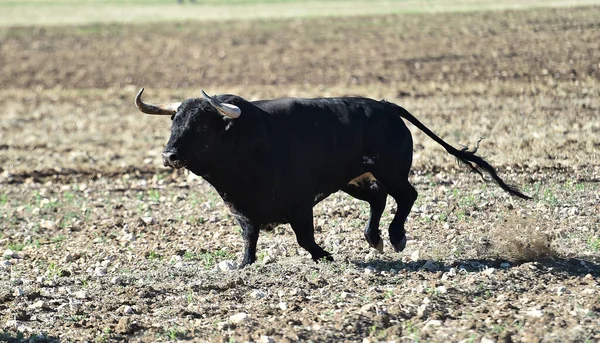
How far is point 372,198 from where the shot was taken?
11.6m

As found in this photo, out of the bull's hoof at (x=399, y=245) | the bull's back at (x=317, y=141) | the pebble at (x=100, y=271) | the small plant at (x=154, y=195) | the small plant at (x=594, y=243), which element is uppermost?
the bull's back at (x=317, y=141)

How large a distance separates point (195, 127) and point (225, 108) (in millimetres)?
367

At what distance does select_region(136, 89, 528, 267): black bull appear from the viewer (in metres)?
10.3

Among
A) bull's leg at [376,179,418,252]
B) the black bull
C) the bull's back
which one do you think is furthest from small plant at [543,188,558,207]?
the bull's back

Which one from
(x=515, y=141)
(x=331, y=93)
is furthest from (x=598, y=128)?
(x=331, y=93)

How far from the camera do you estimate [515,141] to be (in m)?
17.5

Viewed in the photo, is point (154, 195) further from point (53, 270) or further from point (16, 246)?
point (53, 270)

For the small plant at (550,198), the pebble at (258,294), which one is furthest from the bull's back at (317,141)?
the small plant at (550,198)

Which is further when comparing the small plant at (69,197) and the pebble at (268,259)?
the small plant at (69,197)

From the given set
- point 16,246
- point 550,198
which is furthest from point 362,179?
point 16,246

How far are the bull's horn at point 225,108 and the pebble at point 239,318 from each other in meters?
2.23

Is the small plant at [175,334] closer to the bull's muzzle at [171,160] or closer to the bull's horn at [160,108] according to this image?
the bull's muzzle at [171,160]

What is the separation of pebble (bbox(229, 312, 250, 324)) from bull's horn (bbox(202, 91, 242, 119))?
2230 millimetres

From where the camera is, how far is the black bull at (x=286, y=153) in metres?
10.3
